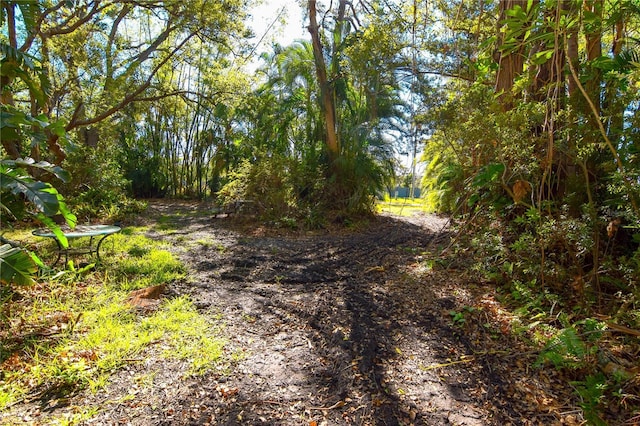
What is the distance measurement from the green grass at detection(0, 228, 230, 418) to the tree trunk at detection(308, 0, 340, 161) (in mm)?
5113

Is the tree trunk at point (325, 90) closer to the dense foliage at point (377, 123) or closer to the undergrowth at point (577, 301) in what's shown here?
the dense foliage at point (377, 123)

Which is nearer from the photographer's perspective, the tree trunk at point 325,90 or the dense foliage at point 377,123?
the dense foliage at point 377,123

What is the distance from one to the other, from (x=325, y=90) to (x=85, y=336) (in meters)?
6.25

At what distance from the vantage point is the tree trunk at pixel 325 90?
6828 mm

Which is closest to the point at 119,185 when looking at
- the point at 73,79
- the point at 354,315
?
the point at 73,79

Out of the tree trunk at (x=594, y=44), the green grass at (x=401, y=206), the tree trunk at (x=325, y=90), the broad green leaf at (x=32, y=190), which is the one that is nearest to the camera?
the broad green leaf at (x=32, y=190)

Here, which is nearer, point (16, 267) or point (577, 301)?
point (16, 267)

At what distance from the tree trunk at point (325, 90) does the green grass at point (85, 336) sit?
511cm

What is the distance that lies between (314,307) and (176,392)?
4.07 feet

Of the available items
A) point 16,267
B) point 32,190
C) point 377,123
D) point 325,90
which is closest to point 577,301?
point 16,267

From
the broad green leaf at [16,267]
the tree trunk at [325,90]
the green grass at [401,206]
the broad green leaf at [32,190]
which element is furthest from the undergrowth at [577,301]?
the green grass at [401,206]

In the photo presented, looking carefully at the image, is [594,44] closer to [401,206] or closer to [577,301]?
[577,301]

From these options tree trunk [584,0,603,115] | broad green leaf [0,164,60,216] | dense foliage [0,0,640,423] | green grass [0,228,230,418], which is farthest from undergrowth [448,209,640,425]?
broad green leaf [0,164,60,216]

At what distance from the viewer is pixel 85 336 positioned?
1.99 meters
